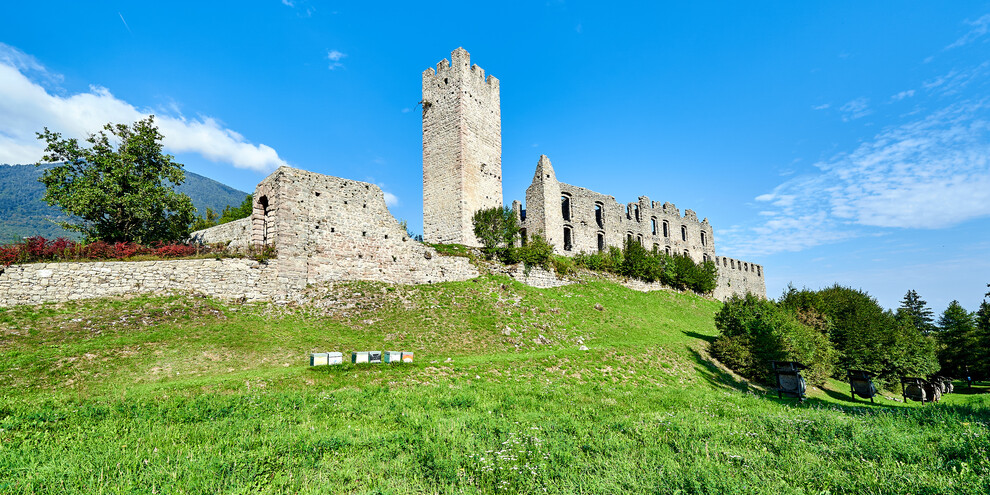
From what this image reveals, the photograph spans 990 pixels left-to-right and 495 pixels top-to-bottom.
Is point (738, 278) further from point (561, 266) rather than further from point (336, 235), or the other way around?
point (336, 235)

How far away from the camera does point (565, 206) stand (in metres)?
37.7

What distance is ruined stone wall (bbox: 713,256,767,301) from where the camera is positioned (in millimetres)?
49875

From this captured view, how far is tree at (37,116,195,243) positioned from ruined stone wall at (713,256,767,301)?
49.2 metres

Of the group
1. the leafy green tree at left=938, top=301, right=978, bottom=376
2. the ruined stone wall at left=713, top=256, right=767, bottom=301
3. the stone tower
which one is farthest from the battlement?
the leafy green tree at left=938, top=301, right=978, bottom=376

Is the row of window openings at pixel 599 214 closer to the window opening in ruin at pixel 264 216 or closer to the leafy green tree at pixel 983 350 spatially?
the window opening in ruin at pixel 264 216

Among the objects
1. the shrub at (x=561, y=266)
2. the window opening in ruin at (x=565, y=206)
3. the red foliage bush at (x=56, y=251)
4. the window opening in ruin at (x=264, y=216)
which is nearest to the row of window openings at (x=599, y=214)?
the window opening in ruin at (x=565, y=206)

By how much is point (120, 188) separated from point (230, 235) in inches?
207

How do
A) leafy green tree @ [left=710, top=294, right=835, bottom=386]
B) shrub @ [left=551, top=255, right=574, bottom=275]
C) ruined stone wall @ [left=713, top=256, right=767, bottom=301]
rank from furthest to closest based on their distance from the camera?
ruined stone wall @ [left=713, top=256, right=767, bottom=301]
shrub @ [left=551, top=255, right=574, bottom=275]
leafy green tree @ [left=710, top=294, right=835, bottom=386]

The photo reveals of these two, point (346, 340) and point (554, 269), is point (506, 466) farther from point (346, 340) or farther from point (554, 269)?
point (554, 269)

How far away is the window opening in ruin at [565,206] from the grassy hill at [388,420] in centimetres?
1903

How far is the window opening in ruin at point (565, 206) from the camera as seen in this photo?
1443 inches

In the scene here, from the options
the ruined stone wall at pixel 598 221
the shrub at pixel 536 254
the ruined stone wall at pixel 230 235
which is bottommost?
the shrub at pixel 536 254

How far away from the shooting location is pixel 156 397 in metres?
9.58

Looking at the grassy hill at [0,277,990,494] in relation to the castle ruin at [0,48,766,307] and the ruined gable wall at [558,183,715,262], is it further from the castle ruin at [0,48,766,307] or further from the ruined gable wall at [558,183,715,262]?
the ruined gable wall at [558,183,715,262]
